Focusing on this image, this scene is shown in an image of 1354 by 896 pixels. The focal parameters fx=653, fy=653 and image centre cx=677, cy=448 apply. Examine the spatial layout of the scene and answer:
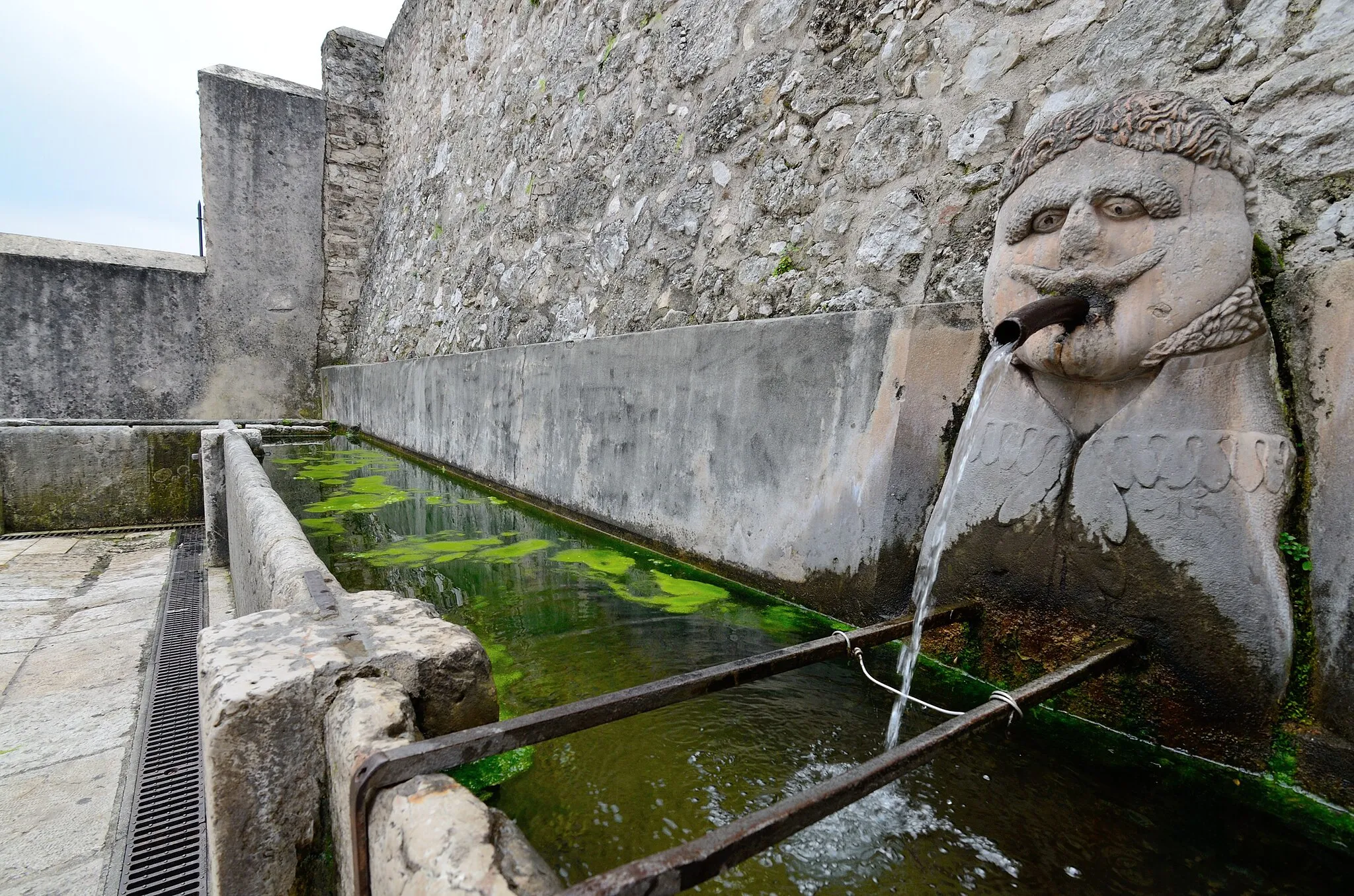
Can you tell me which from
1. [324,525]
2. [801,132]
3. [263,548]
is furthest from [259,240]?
[263,548]

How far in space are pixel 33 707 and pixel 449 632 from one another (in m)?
1.71

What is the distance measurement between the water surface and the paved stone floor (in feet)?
2.82

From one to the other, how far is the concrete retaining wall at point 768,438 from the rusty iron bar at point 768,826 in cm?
84

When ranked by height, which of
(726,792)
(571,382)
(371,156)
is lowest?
(726,792)

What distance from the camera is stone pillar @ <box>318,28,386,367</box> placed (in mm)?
8781

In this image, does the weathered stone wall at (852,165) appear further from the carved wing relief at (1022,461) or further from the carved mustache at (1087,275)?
the carved wing relief at (1022,461)

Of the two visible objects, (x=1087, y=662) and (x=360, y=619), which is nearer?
(x=360, y=619)

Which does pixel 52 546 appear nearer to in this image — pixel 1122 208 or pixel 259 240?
pixel 1122 208

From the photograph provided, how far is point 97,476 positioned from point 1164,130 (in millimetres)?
5300

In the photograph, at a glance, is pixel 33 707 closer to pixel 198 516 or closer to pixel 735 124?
pixel 198 516

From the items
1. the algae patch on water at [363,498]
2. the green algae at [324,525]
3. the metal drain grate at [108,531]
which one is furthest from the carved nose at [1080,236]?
the metal drain grate at [108,531]

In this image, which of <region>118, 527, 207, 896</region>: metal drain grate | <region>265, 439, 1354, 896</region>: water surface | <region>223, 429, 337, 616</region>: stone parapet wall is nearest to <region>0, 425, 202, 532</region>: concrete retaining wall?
<region>223, 429, 337, 616</region>: stone parapet wall

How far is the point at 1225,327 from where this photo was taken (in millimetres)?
1246

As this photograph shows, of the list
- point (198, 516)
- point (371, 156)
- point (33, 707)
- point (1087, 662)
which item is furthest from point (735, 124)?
point (371, 156)
